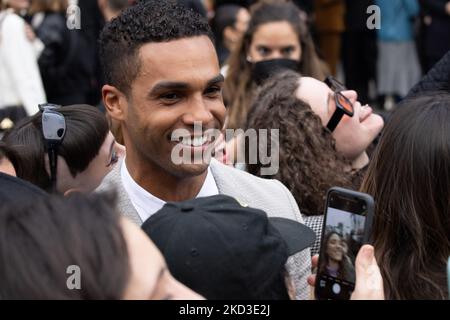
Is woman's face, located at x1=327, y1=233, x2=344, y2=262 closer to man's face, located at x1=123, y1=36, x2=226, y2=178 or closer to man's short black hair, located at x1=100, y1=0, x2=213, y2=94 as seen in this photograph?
man's face, located at x1=123, y1=36, x2=226, y2=178

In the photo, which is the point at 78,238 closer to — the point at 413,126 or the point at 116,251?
the point at 116,251

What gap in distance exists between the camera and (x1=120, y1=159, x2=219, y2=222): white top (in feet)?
9.04

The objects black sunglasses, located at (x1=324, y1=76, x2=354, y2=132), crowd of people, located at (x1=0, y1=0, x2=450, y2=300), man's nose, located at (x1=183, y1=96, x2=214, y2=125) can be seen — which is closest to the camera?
crowd of people, located at (x1=0, y1=0, x2=450, y2=300)

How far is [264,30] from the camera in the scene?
5.75m

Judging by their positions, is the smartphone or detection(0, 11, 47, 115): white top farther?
detection(0, 11, 47, 115): white top

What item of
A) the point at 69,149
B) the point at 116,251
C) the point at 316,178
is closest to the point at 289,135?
the point at 316,178

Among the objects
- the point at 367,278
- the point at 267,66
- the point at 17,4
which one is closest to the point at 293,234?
the point at 367,278

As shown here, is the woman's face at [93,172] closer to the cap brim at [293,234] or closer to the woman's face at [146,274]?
the cap brim at [293,234]

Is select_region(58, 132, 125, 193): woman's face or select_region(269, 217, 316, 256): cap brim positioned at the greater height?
select_region(269, 217, 316, 256): cap brim

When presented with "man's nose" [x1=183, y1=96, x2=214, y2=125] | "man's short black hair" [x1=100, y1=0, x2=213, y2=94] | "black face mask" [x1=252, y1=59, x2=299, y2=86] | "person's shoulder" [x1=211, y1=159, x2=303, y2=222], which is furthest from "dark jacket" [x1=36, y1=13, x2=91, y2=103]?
"man's nose" [x1=183, y1=96, x2=214, y2=125]

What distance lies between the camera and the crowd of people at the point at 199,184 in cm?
175

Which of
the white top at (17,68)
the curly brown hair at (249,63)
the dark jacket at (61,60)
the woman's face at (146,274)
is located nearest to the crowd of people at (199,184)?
the woman's face at (146,274)

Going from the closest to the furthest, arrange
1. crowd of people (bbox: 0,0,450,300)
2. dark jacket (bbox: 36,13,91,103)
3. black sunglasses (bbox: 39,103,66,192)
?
crowd of people (bbox: 0,0,450,300), black sunglasses (bbox: 39,103,66,192), dark jacket (bbox: 36,13,91,103)

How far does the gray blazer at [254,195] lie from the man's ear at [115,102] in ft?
0.64
